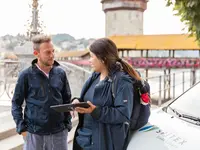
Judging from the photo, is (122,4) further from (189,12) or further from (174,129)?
(174,129)

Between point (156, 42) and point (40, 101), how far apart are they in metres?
27.3

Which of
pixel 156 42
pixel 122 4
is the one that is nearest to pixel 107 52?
pixel 156 42

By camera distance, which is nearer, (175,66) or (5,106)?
(5,106)

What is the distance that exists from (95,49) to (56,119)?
2.52ft

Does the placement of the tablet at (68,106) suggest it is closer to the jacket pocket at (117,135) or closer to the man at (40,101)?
→ the jacket pocket at (117,135)

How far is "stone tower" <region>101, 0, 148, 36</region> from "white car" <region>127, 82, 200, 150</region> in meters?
38.9

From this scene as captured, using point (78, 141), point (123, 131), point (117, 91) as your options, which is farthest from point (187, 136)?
point (78, 141)

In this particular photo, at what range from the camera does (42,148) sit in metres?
2.71

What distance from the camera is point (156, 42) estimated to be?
29.1 metres

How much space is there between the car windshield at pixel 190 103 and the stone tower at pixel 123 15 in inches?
1521

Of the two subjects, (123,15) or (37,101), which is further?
(123,15)

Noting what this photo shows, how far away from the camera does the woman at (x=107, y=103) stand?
218 cm

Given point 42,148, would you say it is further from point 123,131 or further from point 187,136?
point 187,136

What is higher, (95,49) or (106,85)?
(95,49)
